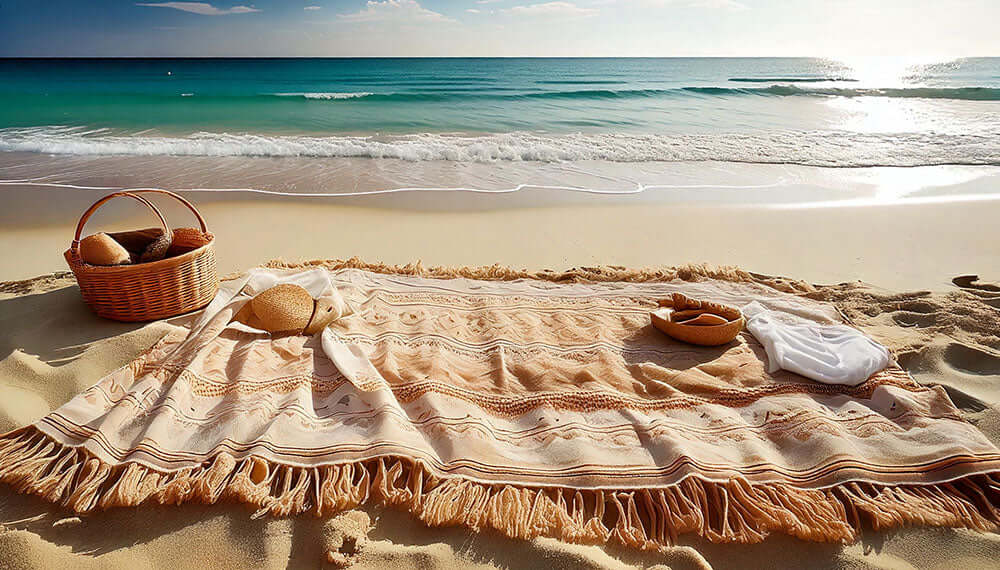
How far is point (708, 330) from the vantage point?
2.86m

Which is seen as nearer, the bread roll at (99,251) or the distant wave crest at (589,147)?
Result: the bread roll at (99,251)

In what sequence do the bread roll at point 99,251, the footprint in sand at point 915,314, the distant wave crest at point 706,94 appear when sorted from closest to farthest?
the bread roll at point 99,251
the footprint in sand at point 915,314
the distant wave crest at point 706,94

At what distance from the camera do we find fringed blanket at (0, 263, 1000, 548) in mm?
1842

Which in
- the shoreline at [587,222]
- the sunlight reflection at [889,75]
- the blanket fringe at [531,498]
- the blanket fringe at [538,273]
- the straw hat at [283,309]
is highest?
the straw hat at [283,309]

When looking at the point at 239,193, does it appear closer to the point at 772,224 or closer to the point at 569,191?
the point at 569,191

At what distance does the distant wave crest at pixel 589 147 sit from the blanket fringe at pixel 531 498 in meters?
6.82

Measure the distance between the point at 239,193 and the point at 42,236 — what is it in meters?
1.84

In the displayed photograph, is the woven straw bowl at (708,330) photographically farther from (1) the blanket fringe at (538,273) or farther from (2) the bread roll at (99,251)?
(2) the bread roll at (99,251)

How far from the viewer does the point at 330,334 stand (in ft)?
9.19

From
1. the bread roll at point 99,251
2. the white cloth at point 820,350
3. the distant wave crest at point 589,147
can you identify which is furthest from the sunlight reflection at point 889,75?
the bread roll at point 99,251

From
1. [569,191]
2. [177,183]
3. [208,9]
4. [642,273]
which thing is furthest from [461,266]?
[208,9]

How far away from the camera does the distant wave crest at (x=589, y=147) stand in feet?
27.3

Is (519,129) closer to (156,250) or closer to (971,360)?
(156,250)

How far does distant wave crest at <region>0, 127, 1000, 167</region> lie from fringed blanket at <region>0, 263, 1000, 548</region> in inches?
238
